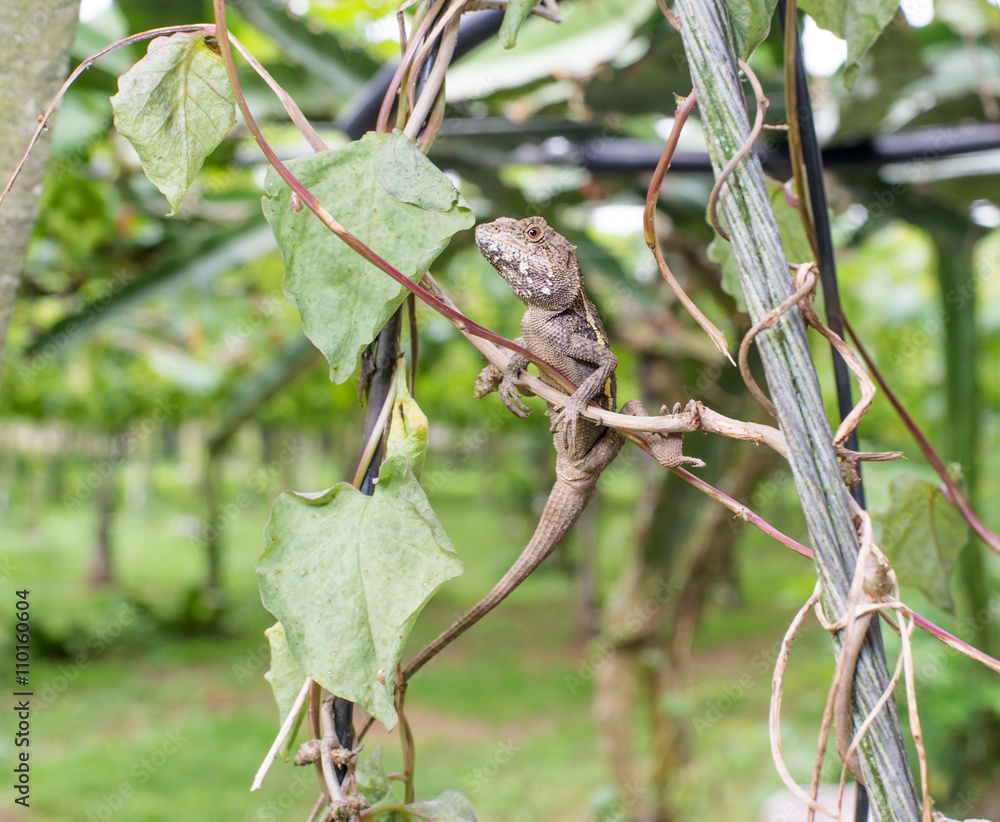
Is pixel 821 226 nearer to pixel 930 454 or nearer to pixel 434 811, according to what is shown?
pixel 930 454

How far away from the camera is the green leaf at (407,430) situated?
423 millimetres

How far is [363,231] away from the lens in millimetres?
394

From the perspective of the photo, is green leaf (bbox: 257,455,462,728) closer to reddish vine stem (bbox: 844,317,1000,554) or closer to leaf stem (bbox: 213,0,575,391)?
leaf stem (bbox: 213,0,575,391)

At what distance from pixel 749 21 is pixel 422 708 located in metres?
5.93

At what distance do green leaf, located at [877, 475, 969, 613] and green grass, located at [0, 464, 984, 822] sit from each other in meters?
1.63

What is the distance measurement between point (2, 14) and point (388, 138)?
336 mm

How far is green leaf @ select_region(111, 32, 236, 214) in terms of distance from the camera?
0.41m

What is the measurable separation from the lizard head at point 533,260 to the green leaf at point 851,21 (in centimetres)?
23

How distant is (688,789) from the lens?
8.00 ft

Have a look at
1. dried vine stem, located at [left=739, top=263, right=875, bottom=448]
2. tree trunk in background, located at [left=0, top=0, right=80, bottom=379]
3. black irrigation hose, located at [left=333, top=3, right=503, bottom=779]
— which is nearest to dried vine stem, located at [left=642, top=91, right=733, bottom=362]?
dried vine stem, located at [left=739, top=263, right=875, bottom=448]

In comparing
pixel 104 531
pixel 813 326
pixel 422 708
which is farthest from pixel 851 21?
pixel 104 531

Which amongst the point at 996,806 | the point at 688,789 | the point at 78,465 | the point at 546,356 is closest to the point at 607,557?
the point at 688,789

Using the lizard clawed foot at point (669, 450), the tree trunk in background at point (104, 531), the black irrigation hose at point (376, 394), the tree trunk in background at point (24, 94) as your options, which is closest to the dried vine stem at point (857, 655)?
the lizard clawed foot at point (669, 450)

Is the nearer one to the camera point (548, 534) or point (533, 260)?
point (548, 534)
